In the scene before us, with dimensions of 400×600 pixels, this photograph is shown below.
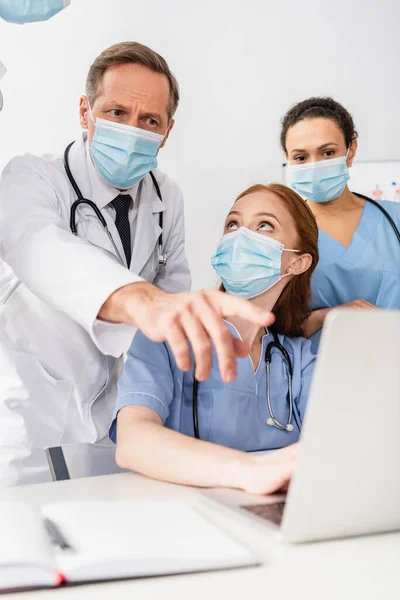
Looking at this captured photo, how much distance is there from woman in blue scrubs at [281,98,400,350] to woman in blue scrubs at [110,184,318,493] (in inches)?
11.1

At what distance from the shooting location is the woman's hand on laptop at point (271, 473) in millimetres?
959

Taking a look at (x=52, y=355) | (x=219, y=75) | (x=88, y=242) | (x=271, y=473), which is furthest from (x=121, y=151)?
(x=219, y=75)

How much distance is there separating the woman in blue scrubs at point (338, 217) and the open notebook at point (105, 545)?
1356mm

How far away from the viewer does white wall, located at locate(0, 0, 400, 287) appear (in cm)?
289

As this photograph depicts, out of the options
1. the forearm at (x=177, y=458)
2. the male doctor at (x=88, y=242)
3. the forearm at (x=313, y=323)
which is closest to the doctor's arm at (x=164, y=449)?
the forearm at (x=177, y=458)

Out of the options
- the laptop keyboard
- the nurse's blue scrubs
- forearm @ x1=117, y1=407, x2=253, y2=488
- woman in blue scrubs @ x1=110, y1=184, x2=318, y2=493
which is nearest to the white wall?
the nurse's blue scrubs

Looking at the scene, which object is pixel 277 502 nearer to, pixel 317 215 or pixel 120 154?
pixel 120 154

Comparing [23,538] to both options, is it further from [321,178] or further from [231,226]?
[321,178]

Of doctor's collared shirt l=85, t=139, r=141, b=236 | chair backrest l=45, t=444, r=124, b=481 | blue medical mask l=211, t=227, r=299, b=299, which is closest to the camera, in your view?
chair backrest l=45, t=444, r=124, b=481

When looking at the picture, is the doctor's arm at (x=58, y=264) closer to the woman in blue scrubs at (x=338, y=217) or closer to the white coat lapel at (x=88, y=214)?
the white coat lapel at (x=88, y=214)

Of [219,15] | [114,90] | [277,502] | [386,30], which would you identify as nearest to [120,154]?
[114,90]

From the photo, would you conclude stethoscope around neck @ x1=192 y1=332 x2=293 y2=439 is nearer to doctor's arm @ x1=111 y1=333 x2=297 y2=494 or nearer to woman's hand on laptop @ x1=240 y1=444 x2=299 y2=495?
doctor's arm @ x1=111 y1=333 x2=297 y2=494

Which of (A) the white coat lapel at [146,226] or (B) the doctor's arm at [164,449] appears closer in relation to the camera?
(B) the doctor's arm at [164,449]

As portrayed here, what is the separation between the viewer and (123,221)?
5.71 feet
